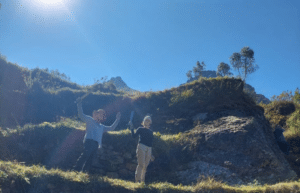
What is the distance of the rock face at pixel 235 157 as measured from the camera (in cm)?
662

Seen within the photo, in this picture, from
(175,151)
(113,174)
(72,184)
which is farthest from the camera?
(175,151)

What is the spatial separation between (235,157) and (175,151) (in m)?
2.12

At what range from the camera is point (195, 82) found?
1236 cm

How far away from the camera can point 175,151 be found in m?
7.95

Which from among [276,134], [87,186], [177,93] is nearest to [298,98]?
[276,134]

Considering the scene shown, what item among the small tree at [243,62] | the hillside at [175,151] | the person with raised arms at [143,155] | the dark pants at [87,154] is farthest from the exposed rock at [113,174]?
the small tree at [243,62]

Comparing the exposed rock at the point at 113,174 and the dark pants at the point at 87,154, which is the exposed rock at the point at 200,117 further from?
the dark pants at the point at 87,154

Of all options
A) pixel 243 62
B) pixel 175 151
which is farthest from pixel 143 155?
pixel 243 62

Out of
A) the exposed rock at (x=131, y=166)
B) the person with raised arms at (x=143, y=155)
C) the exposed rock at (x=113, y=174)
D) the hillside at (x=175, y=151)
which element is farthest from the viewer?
the exposed rock at (x=131, y=166)

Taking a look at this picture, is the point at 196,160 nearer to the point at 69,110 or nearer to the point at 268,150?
the point at 268,150

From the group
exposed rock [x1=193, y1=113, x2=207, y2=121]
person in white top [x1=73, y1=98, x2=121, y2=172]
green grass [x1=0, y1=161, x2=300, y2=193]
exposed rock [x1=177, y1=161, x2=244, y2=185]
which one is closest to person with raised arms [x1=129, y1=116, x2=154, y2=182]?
green grass [x1=0, y1=161, x2=300, y2=193]

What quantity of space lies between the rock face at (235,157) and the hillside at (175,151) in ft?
0.08

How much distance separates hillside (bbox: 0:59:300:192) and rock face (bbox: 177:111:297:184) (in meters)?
0.03

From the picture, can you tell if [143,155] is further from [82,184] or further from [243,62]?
[243,62]
